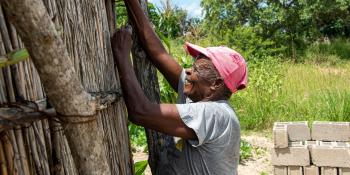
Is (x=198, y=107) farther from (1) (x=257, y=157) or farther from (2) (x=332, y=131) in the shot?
(1) (x=257, y=157)

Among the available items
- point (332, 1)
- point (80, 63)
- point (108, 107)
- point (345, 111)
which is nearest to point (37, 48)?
point (80, 63)

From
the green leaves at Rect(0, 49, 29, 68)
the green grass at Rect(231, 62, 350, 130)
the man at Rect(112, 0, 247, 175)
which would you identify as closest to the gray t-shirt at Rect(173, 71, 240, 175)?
the man at Rect(112, 0, 247, 175)

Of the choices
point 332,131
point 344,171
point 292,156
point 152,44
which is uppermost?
point 152,44

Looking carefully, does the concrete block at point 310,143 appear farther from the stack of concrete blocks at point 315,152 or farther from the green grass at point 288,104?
the green grass at point 288,104

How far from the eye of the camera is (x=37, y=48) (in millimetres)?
950

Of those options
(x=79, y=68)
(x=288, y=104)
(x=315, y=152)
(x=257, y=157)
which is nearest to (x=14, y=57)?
(x=79, y=68)

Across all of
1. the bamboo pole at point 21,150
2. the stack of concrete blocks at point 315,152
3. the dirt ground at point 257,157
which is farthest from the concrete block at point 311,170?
the bamboo pole at point 21,150

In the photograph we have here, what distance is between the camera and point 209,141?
192cm

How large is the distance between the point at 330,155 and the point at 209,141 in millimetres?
3316

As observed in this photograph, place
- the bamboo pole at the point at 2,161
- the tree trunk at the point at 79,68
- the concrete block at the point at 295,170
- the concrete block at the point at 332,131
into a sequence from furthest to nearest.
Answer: the concrete block at the point at 332,131, the concrete block at the point at 295,170, the bamboo pole at the point at 2,161, the tree trunk at the point at 79,68

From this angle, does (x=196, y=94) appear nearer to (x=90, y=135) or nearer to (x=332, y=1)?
(x=90, y=135)

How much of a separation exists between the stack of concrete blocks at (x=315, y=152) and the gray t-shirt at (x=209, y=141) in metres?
3.06

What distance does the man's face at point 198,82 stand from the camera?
2002mm

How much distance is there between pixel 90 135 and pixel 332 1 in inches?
703
